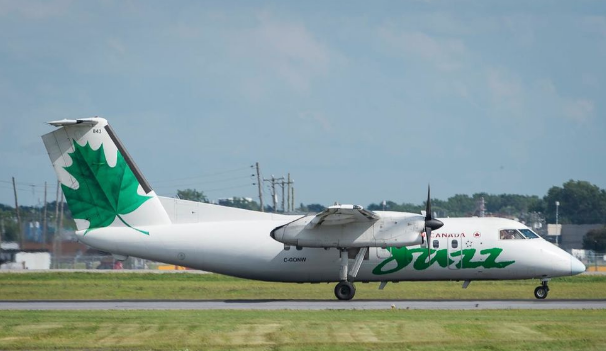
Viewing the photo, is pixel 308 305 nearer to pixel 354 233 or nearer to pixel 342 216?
pixel 354 233

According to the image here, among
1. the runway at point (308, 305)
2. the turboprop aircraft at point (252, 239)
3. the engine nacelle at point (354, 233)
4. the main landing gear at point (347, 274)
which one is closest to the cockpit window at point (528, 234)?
the turboprop aircraft at point (252, 239)

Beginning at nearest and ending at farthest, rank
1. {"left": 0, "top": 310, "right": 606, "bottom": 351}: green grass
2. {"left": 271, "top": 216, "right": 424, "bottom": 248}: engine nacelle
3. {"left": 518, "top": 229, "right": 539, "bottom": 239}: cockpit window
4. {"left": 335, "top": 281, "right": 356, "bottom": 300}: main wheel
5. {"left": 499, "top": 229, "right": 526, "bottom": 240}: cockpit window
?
{"left": 0, "top": 310, "right": 606, "bottom": 351}: green grass
{"left": 271, "top": 216, "right": 424, "bottom": 248}: engine nacelle
{"left": 335, "top": 281, "right": 356, "bottom": 300}: main wheel
{"left": 499, "top": 229, "right": 526, "bottom": 240}: cockpit window
{"left": 518, "top": 229, "right": 539, "bottom": 239}: cockpit window

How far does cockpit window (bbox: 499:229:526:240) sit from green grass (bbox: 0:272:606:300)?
4.54 metres

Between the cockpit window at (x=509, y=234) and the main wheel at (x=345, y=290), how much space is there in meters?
5.45

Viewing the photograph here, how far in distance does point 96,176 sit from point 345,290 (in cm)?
920

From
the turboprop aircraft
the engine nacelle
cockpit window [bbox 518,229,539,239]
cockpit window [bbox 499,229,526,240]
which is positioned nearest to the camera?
the engine nacelle

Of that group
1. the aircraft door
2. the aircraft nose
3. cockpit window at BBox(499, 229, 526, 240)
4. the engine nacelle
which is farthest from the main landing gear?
the aircraft nose

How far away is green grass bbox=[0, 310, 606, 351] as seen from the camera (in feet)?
63.8

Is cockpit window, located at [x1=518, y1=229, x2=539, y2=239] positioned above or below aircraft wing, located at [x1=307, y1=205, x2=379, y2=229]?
below

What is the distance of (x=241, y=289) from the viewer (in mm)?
40688

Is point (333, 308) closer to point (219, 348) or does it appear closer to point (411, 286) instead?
point (219, 348)

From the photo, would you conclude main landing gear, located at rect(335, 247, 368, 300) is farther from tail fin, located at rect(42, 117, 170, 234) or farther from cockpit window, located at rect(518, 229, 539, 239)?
tail fin, located at rect(42, 117, 170, 234)

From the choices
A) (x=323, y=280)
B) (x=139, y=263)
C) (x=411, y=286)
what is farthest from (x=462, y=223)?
(x=139, y=263)

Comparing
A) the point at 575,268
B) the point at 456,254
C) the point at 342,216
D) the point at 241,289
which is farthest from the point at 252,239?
the point at 575,268
